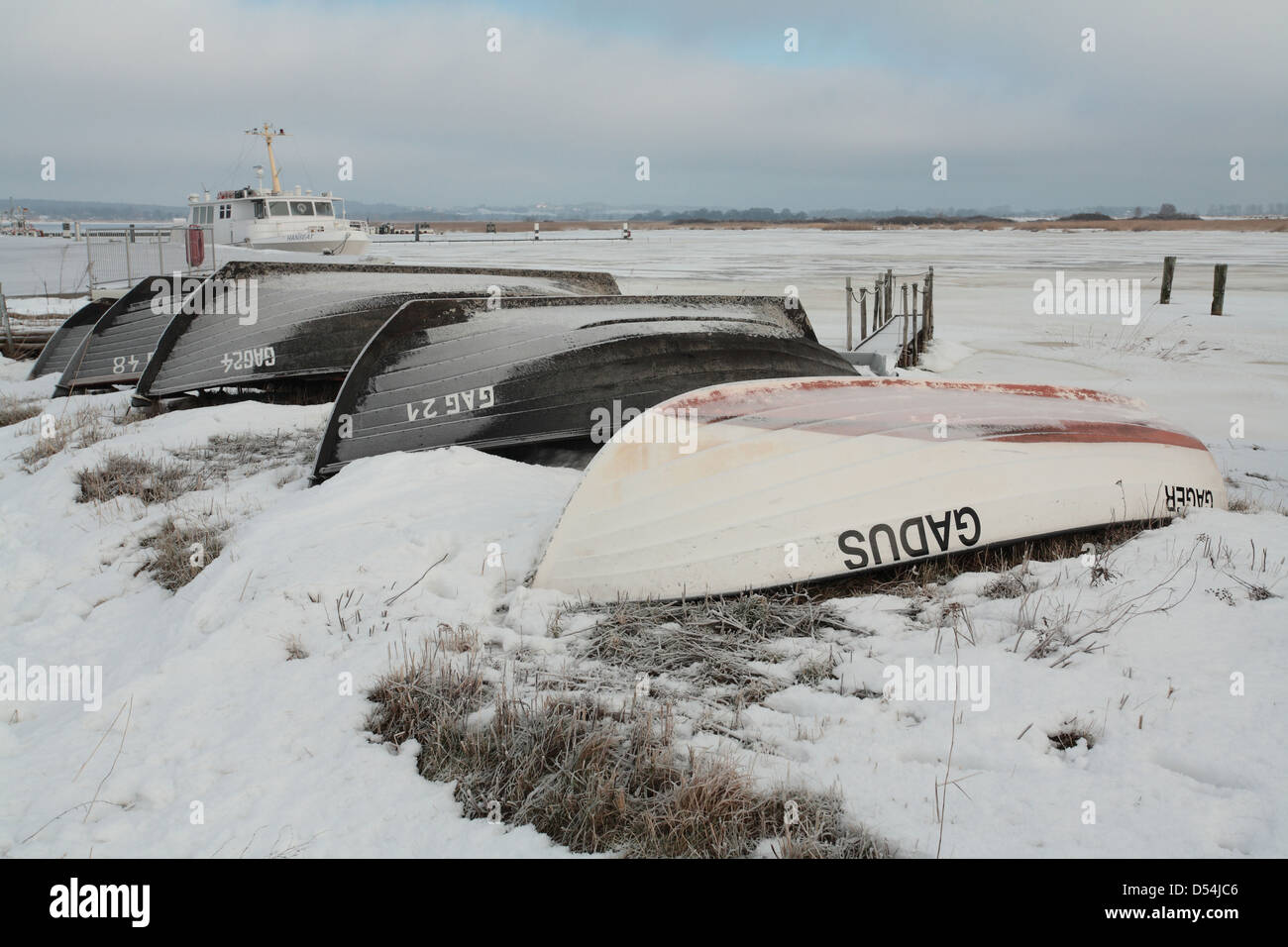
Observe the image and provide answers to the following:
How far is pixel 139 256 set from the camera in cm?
1572

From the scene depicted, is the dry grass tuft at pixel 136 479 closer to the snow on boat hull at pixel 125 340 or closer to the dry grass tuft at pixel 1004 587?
the snow on boat hull at pixel 125 340

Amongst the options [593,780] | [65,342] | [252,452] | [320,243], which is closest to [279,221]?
[320,243]

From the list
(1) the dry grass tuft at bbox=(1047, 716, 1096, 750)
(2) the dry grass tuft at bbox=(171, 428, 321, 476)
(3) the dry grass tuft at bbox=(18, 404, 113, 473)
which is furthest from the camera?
(3) the dry grass tuft at bbox=(18, 404, 113, 473)

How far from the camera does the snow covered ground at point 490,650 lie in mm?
2275

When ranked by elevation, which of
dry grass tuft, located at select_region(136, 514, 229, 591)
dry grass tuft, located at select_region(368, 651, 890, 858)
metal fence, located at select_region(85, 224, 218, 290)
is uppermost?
metal fence, located at select_region(85, 224, 218, 290)

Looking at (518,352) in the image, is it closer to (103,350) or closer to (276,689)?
(276,689)

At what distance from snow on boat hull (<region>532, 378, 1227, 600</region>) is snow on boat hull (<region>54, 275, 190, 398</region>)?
777 cm

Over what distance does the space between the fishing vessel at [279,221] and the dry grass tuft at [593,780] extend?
24.0 meters

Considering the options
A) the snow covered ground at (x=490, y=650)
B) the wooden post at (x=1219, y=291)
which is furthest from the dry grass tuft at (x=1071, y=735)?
the wooden post at (x=1219, y=291)

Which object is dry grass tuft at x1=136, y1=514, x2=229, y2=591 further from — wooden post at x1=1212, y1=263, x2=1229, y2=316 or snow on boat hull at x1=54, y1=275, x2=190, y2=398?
wooden post at x1=1212, y1=263, x2=1229, y2=316

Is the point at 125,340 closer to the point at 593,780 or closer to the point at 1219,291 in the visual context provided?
the point at 593,780

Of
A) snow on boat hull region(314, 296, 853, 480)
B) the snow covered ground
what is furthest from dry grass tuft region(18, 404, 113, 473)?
snow on boat hull region(314, 296, 853, 480)

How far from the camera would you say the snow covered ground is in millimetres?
2275
